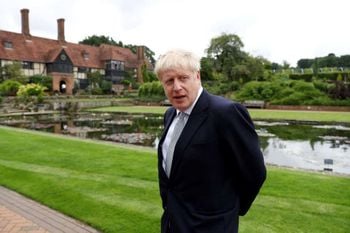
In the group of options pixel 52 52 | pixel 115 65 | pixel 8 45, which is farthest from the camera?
pixel 115 65

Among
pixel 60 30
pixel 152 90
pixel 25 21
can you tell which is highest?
pixel 25 21

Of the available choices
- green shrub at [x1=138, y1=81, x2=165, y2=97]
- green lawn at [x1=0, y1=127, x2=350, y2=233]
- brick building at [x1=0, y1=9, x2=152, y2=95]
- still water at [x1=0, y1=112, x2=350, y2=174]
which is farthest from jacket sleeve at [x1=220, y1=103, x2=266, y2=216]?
brick building at [x1=0, y1=9, x2=152, y2=95]

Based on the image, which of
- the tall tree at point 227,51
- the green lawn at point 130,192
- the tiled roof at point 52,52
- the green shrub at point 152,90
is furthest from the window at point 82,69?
the green lawn at point 130,192

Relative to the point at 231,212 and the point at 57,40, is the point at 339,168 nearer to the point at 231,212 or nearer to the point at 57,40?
the point at 231,212

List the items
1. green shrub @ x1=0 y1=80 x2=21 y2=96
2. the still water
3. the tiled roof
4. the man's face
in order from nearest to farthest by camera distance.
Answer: the man's face → the still water → green shrub @ x1=0 y1=80 x2=21 y2=96 → the tiled roof

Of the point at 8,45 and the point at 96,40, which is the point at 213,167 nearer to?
the point at 8,45

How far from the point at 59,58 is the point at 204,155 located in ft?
164

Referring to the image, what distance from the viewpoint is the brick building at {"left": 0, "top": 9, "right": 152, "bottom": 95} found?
45.8 metres

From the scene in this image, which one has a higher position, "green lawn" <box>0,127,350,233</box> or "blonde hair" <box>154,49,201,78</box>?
"blonde hair" <box>154,49,201,78</box>

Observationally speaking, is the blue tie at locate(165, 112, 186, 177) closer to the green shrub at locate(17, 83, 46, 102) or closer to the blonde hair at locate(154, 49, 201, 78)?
the blonde hair at locate(154, 49, 201, 78)

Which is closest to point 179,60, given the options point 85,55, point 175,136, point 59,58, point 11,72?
point 175,136

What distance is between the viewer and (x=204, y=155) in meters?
1.82

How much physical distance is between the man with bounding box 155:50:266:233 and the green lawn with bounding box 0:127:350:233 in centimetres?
235

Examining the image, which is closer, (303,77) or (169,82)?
(169,82)
